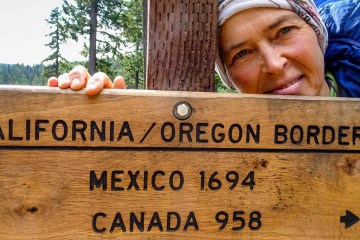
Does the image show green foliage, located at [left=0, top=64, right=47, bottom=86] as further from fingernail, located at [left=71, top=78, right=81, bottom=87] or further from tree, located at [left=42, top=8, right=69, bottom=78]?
fingernail, located at [left=71, top=78, right=81, bottom=87]

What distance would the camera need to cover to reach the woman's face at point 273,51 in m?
1.48

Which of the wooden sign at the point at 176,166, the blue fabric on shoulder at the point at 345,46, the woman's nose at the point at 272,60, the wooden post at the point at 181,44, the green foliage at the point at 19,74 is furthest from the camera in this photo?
the green foliage at the point at 19,74

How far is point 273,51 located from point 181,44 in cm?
32

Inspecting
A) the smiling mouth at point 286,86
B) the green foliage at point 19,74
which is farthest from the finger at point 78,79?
the green foliage at point 19,74

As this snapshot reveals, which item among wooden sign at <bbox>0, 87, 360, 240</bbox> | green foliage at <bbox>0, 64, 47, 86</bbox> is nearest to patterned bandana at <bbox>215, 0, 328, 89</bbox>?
wooden sign at <bbox>0, 87, 360, 240</bbox>

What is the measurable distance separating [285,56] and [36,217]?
2.82 feet

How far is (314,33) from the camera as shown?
5.24ft

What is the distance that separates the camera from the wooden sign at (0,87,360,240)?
3.82ft

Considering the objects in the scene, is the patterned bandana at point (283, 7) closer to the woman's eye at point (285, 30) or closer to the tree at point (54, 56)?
the woman's eye at point (285, 30)

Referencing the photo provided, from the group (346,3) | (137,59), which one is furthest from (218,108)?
(137,59)

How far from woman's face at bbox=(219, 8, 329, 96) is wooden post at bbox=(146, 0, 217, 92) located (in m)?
0.19

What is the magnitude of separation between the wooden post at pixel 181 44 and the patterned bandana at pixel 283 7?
0.48 ft

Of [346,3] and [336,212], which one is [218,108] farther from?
[346,3]

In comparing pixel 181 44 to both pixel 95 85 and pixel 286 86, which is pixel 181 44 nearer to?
pixel 95 85
